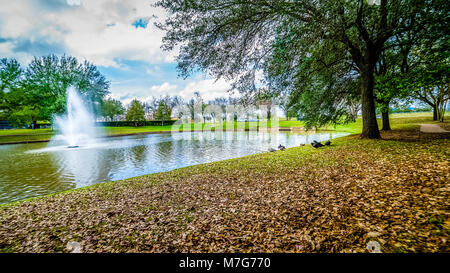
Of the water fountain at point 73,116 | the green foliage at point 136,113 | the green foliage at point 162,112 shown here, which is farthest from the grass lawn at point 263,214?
the green foliage at point 162,112

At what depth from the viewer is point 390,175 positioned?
4.72m

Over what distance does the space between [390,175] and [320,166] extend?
221 centimetres

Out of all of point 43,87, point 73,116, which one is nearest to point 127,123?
point 73,116

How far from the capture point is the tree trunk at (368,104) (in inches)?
390

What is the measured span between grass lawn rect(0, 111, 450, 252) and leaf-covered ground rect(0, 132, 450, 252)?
0.7 inches

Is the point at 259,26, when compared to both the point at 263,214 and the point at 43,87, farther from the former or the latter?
the point at 43,87

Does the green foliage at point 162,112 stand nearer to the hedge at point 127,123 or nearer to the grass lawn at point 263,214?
the hedge at point 127,123

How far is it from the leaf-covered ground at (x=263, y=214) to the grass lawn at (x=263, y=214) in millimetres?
18

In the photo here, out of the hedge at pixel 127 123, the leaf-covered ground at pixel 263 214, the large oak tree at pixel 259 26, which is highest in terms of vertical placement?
the large oak tree at pixel 259 26

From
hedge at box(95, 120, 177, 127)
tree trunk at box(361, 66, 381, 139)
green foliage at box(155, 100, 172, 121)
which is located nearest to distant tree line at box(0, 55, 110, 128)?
hedge at box(95, 120, 177, 127)

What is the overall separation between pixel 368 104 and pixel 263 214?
10624 millimetres

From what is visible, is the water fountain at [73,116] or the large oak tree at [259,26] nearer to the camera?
the large oak tree at [259,26]
